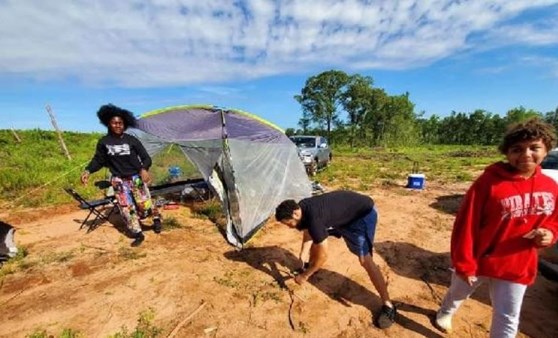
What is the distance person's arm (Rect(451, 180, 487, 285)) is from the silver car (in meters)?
9.56

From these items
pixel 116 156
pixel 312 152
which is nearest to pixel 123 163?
pixel 116 156

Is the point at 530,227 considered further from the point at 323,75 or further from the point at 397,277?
the point at 323,75

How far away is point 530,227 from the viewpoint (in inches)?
90.7

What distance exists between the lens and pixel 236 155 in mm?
5875

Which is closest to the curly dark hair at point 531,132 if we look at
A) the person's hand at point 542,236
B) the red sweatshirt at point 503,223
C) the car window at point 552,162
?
the red sweatshirt at point 503,223

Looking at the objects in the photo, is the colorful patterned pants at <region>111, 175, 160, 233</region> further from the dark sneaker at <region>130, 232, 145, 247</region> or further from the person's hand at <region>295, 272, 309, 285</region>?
the person's hand at <region>295, 272, 309, 285</region>

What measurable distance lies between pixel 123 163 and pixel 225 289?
2.68 meters

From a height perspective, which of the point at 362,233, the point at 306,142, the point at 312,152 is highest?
the point at 306,142

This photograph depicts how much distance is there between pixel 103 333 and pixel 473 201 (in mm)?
3567

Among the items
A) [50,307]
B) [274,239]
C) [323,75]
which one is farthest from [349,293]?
[323,75]

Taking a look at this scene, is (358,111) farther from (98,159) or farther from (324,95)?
(98,159)

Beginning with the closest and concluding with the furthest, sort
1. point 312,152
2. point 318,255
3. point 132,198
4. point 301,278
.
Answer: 1. point 318,255
2. point 301,278
3. point 132,198
4. point 312,152

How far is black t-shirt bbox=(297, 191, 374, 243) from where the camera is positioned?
10.7ft

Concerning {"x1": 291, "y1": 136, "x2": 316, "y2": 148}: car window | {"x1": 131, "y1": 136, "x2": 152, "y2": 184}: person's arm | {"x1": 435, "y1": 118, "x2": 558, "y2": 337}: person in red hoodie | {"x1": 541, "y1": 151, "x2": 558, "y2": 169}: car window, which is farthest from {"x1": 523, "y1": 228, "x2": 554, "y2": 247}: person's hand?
{"x1": 291, "y1": 136, "x2": 316, "y2": 148}: car window
